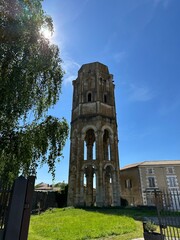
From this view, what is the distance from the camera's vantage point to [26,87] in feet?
21.1

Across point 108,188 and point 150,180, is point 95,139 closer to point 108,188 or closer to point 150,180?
point 108,188

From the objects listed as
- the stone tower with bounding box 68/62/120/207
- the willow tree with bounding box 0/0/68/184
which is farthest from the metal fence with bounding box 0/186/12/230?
the stone tower with bounding box 68/62/120/207

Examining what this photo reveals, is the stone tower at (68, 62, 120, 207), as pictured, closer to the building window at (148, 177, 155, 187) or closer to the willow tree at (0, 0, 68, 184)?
the building window at (148, 177, 155, 187)

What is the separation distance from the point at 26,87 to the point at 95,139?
18415mm

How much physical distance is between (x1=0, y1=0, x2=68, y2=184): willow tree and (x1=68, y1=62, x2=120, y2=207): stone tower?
1559 cm

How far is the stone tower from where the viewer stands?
21719 millimetres

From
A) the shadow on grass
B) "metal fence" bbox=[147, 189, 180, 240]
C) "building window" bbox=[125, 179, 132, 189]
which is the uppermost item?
"building window" bbox=[125, 179, 132, 189]

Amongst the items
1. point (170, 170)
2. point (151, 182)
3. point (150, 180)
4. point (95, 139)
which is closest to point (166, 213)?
point (95, 139)

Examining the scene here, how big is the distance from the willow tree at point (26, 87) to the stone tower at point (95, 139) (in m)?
15.6

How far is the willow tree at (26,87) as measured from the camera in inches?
246

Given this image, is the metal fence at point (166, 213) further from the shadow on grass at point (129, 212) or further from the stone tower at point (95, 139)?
the stone tower at point (95, 139)

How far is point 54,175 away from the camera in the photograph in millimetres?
7219

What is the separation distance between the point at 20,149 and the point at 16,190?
2.18 m

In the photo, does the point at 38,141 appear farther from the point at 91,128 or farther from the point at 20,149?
the point at 91,128
